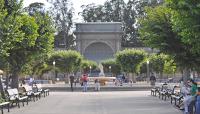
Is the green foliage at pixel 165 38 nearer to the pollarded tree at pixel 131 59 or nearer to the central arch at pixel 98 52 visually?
the pollarded tree at pixel 131 59

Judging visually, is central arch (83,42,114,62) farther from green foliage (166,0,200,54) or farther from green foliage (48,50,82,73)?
green foliage (166,0,200,54)

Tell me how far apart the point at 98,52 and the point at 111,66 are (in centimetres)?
727

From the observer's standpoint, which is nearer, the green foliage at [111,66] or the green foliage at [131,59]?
the green foliage at [131,59]

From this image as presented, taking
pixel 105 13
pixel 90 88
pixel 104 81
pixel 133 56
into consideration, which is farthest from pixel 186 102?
pixel 105 13

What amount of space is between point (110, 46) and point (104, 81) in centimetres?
3548

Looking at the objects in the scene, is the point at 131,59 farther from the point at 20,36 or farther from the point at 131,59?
the point at 20,36

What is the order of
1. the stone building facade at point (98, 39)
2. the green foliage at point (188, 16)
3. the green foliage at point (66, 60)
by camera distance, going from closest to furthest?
1. the green foliage at point (188, 16)
2. the green foliage at point (66, 60)
3. the stone building facade at point (98, 39)

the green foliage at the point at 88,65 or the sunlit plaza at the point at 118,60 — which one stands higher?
the green foliage at the point at 88,65

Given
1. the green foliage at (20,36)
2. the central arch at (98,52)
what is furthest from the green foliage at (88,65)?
the green foliage at (20,36)

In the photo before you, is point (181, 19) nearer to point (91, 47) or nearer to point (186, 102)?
point (186, 102)

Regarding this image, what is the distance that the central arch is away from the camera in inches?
3762

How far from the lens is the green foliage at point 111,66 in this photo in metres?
89.4

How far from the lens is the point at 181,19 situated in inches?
681

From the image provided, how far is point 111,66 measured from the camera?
90625 mm
